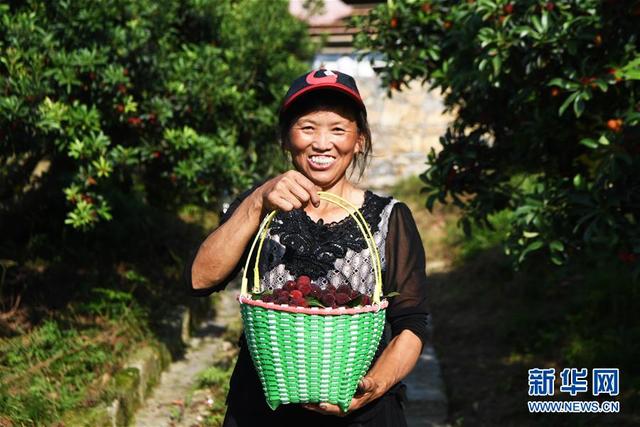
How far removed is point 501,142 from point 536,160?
284 millimetres

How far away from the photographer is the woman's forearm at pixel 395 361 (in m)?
2.29

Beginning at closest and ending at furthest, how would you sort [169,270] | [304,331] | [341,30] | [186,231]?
[304,331]
[169,270]
[186,231]
[341,30]

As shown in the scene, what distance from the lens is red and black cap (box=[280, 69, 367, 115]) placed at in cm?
238

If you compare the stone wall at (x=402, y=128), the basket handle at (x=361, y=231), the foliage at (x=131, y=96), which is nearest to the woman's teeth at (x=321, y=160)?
the basket handle at (x=361, y=231)

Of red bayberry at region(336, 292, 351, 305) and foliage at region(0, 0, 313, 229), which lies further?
foliage at region(0, 0, 313, 229)

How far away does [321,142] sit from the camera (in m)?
2.40

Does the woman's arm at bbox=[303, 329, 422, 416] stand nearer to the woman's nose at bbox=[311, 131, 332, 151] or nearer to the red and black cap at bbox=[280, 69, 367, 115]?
the woman's nose at bbox=[311, 131, 332, 151]

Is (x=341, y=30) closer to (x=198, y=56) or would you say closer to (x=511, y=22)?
(x=198, y=56)

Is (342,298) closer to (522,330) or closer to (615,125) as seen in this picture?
(615,125)

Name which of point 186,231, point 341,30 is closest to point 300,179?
point 186,231

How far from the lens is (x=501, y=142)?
534 cm

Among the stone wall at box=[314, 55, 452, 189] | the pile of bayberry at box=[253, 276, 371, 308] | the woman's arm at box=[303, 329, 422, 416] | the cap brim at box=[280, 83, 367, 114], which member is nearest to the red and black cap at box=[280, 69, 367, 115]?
the cap brim at box=[280, 83, 367, 114]

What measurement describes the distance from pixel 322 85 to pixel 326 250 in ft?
1.53

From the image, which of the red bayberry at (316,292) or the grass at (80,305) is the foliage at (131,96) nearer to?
the grass at (80,305)
